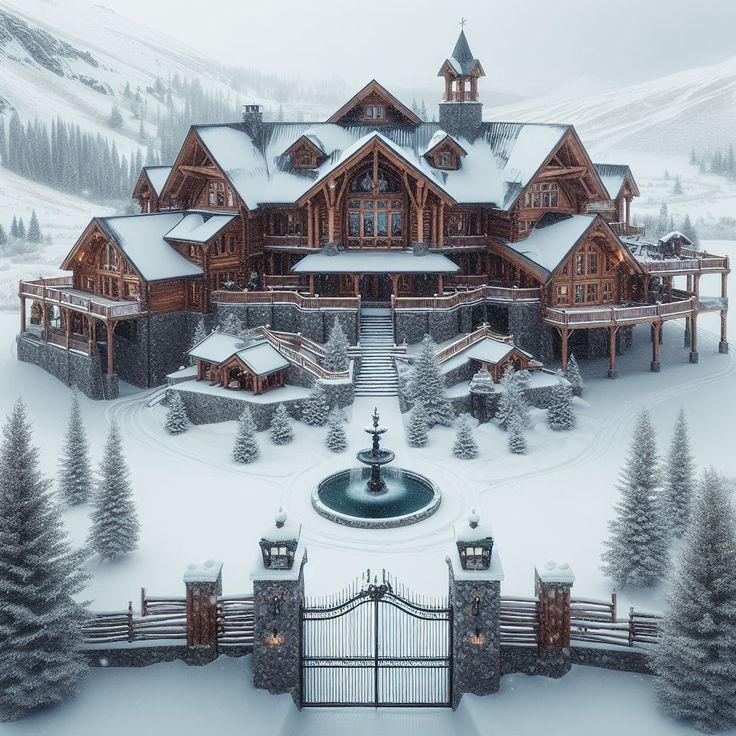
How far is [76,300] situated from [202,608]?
90.4 feet

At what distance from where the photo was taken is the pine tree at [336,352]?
124 feet

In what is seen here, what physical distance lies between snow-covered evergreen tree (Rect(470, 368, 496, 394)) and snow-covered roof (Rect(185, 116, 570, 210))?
11.7 metres

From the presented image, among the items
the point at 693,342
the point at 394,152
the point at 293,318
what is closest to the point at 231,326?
the point at 293,318

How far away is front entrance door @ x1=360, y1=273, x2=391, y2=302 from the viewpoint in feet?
151

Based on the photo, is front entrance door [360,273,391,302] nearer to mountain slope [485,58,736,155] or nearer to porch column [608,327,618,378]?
porch column [608,327,618,378]

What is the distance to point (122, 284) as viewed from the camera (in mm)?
43500

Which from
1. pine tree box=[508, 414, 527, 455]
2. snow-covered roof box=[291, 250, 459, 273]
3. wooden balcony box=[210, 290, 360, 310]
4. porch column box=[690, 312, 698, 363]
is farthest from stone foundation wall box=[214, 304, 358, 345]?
porch column box=[690, 312, 698, 363]

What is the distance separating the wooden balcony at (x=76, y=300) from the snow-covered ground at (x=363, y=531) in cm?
369

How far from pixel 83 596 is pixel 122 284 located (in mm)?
23623

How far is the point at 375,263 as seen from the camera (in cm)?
4366

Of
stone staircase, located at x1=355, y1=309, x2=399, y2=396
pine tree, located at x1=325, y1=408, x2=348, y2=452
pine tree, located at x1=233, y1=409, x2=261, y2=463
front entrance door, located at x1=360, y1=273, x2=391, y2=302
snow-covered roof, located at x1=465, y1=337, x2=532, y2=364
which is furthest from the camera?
front entrance door, located at x1=360, y1=273, x2=391, y2=302

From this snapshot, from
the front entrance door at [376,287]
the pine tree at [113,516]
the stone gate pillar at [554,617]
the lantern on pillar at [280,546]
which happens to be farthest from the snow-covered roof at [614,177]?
the lantern on pillar at [280,546]

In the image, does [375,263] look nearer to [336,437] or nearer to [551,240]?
[551,240]

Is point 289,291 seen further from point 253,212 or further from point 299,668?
point 299,668
